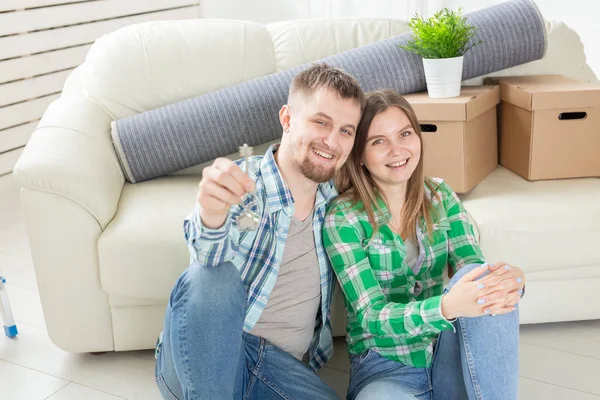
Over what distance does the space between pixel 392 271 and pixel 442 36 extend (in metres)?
0.88

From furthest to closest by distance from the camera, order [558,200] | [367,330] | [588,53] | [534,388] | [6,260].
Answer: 1. [588,53]
2. [6,260]
3. [558,200]
4. [534,388]
5. [367,330]

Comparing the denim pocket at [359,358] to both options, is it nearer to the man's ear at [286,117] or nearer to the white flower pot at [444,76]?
the man's ear at [286,117]

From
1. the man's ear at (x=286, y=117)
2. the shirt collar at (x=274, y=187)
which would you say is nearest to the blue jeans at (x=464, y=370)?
the shirt collar at (x=274, y=187)

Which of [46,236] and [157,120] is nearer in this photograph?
[46,236]

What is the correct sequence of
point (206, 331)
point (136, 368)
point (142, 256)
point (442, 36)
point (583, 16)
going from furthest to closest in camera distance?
point (583, 16)
point (442, 36)
point (136, 368)
point (142, 256)
point (206, 331)

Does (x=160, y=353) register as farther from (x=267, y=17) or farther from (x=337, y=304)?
(x=267, y=17)

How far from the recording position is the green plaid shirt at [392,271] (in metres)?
1.50

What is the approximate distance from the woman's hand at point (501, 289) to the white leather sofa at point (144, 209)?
544 mm

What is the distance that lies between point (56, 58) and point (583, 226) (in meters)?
3.09

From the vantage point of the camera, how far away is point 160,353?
1.55 metres

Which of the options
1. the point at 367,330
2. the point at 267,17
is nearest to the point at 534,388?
the point at 367,330

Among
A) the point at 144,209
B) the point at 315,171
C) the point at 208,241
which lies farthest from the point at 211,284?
the point at 144,209

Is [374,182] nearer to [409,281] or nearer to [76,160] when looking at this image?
[409,281]

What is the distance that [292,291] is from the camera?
164cm
